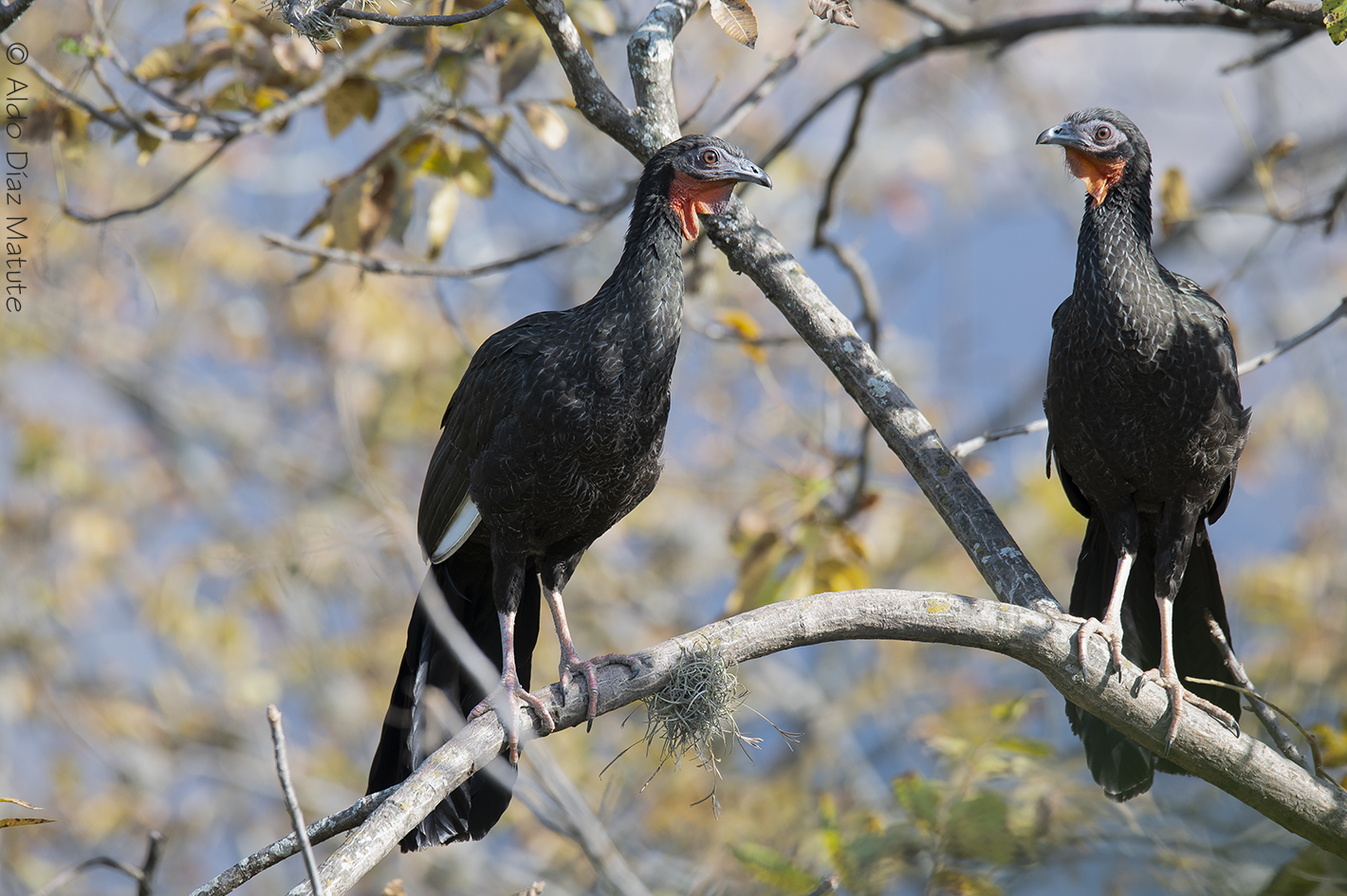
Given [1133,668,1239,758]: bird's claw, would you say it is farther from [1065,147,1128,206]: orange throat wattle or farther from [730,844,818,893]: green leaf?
[1065,147,1128,206]: orange throat wattle

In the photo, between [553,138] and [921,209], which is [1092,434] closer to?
[553,138]

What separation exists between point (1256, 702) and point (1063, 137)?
1.91 m

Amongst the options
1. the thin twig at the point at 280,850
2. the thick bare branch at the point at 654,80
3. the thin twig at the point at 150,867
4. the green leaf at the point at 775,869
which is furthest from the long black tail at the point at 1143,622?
the thin twig at the point at 150,867

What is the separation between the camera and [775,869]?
11.5ft

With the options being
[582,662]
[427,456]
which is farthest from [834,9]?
[427,456]

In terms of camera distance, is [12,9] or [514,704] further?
[514,704]

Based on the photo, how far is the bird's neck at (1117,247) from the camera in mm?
3514

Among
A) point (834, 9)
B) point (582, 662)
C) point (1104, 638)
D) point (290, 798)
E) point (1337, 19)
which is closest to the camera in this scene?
point (290, 798)

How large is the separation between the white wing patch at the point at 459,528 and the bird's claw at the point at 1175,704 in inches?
83.9

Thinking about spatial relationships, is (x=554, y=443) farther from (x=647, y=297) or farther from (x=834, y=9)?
(x=834, y=9)

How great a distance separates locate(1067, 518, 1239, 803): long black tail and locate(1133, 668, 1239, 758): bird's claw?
1.42 ft

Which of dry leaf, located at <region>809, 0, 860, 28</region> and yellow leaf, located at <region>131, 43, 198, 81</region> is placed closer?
dry leaf, located at <region>809, 0, 860, 28</region>

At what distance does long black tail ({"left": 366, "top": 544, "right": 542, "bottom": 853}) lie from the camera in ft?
12.5

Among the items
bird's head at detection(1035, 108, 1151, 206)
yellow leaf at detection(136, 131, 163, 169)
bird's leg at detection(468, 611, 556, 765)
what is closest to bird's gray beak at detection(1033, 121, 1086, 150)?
bird's head at detection(1035, 108, 1151, 206)
